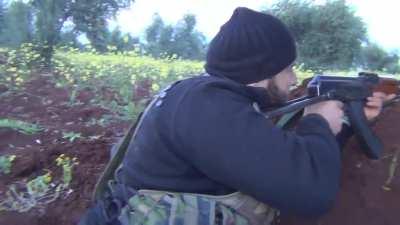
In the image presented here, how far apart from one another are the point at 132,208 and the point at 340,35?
1484cm

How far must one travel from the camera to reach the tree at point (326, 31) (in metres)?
15.3

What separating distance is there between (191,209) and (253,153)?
29cm

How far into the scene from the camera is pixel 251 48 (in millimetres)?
1642

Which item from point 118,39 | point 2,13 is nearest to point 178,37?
point 118,39

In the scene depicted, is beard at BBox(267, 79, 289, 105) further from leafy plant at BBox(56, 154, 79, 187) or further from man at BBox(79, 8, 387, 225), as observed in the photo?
leafy plant at BBox(56, 154, 79, 187)

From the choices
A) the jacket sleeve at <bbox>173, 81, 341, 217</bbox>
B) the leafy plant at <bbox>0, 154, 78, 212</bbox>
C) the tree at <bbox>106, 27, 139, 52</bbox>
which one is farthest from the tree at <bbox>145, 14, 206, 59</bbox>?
the jacket sleeve at <bbox>173, 81, 341, 217</bbox>

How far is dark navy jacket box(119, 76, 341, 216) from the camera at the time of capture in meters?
1.53

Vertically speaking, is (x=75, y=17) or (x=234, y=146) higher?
(x=75, y=17)

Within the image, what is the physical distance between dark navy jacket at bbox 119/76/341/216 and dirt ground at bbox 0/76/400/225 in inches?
21.2

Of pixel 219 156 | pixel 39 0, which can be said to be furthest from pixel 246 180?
pixel 39 0

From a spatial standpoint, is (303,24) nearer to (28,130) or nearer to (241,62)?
(28,130)

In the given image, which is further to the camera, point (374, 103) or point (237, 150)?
point (374, 103)

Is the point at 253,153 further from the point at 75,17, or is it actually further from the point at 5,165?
the point at 75,17

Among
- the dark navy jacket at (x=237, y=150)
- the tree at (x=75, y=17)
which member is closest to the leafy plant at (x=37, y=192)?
the dark navy jacket at (x=237, y=150)
